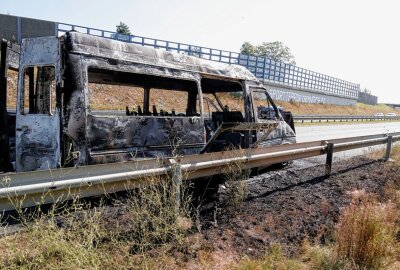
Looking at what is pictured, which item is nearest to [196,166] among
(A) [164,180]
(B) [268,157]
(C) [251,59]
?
(A) [164,180]

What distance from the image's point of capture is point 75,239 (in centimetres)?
285

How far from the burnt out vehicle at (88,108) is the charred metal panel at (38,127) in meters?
0.01

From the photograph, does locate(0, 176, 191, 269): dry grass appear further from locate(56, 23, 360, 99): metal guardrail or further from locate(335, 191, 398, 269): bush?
locate(56, 23, 360, 99): metal guardrail

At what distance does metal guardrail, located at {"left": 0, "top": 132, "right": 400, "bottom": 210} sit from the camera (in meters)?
2.79

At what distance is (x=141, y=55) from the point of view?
5039mm

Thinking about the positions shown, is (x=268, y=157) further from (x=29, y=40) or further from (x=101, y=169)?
(x=29, y=40)

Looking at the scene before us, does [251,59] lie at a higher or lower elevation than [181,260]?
higher

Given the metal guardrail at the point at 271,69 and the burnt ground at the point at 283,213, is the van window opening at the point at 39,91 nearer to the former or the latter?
the burnt ground at the point at 283,213

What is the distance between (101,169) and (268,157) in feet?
10.1

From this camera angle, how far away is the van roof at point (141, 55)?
4.38 meters

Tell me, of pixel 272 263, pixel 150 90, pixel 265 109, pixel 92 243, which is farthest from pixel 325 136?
pixel 92 243

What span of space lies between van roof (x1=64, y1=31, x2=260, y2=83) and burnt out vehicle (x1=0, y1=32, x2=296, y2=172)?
13 mm

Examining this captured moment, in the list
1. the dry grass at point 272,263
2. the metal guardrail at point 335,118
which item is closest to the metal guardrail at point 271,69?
the metal guardrail at point 335,118

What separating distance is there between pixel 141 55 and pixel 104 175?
228cm
